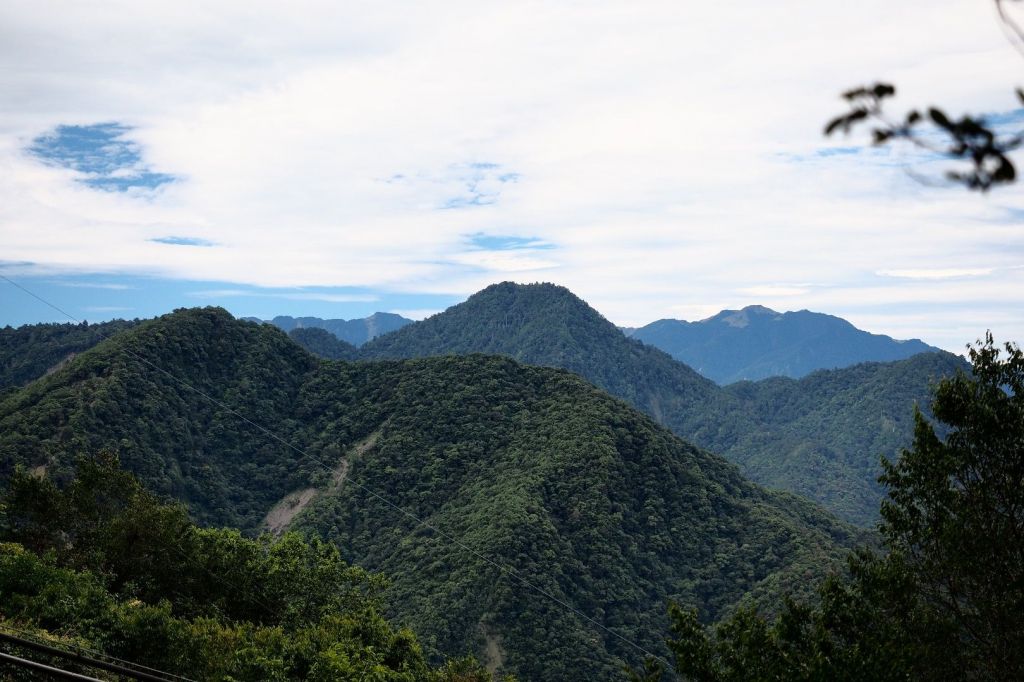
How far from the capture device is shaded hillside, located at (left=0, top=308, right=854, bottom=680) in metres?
75.8

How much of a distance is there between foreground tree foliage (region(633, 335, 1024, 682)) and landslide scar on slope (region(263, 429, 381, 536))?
8669 centimetres

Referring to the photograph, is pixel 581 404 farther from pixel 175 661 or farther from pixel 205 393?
pixel 175 661

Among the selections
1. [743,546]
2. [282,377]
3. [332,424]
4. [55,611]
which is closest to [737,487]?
[743,546]

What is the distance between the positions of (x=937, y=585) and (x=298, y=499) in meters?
96.7

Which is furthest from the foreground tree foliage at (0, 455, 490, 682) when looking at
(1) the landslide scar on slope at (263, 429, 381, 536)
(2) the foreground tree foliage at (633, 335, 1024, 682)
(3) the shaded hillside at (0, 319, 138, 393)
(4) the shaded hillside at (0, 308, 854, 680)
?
(3) the shaded hillside at (0, 319, 138, 393)

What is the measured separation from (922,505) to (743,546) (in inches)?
2874

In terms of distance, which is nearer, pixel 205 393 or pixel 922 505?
pixel 922 505

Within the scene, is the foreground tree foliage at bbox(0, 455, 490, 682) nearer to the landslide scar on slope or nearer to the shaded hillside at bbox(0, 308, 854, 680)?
the shaded hillside at bbox(0, 308, 854, 680)

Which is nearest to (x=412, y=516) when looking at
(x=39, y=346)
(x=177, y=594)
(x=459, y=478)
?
(x=459, y=478)

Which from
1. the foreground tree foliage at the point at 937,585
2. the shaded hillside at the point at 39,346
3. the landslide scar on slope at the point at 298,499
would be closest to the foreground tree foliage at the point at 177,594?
the foreground tree foliage at the point at 937,585

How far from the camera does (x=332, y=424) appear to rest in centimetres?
11631

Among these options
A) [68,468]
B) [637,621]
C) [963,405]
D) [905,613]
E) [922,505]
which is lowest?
[637,621]

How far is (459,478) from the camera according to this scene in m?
99.4

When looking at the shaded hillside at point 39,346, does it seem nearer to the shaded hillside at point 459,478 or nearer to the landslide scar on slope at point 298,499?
the shaded hillside at point 459,478
